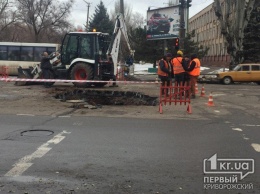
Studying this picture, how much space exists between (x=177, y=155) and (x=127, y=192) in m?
1.94

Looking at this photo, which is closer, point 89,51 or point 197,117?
point 197,117

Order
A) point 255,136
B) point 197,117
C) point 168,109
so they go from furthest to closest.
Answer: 1. point 168,109
2. point 197,117
3. point 255,136

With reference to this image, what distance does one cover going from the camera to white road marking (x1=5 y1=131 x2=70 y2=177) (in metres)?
5.16

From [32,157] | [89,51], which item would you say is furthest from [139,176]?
[89,51]

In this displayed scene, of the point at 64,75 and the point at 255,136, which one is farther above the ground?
the point at 64,75

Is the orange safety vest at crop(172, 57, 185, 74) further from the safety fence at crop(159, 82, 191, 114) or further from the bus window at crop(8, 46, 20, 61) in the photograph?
the bus window at crop(8, 46, 20, 61)

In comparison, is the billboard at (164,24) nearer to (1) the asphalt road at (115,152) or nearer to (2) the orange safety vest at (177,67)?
(2) the orange safety vest at (177,67)

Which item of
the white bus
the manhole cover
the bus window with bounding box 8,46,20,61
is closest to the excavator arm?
the white bus

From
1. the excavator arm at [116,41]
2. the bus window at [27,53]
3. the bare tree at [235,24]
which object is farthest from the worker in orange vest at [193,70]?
the bus window at [27,53]

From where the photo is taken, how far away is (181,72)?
1467 cm

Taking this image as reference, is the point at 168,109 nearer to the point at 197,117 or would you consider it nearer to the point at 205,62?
the point at 197,117

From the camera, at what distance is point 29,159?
5820 millimetres
